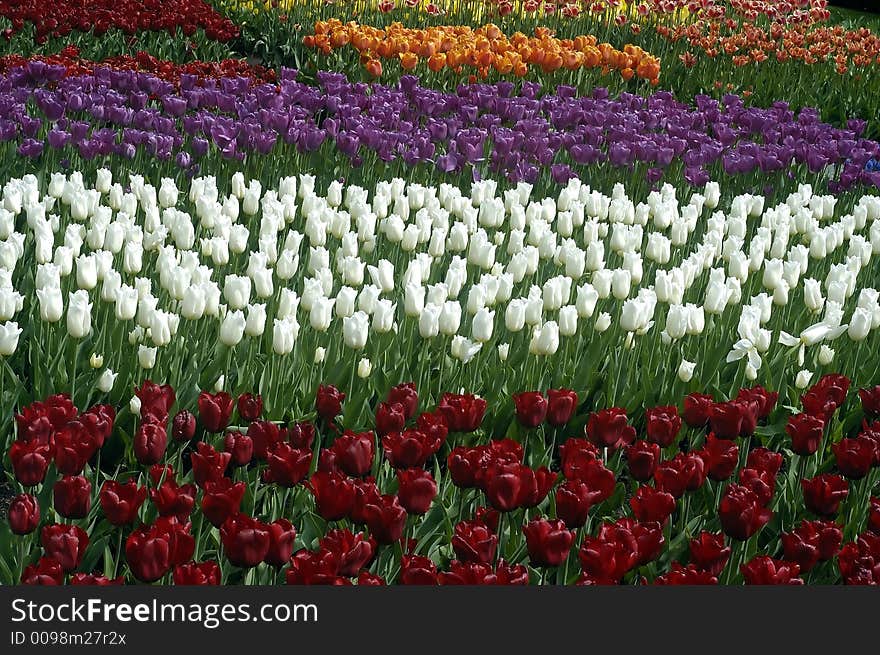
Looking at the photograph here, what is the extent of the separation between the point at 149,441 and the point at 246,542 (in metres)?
0.56

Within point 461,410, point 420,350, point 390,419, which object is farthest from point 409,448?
point 420,350

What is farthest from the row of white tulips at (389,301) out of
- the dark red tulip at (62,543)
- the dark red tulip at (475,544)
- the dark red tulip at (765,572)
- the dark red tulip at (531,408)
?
Result: the dark red tulip at (765,572)

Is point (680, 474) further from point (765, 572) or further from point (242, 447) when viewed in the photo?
point (242, 447)

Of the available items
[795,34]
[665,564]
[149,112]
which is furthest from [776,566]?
[795,34]

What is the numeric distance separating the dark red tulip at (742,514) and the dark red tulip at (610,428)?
466mm

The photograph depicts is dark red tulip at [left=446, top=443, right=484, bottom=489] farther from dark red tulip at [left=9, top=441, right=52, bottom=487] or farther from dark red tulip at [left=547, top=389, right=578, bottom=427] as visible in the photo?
dark red tulip at [left=9, top=441, right=52, bottom=487]

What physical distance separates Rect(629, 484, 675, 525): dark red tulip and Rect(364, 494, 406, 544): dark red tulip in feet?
1.81

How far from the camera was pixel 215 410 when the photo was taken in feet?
9.58

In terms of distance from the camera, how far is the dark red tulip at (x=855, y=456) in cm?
290

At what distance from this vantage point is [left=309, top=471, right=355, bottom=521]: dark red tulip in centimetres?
244

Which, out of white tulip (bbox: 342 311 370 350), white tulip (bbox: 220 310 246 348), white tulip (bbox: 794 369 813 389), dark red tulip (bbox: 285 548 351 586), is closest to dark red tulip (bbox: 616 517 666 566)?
dark red tulip (bbox: 285 548 351 586)

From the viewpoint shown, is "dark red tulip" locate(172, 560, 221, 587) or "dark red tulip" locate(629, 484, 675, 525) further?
"dark red tulip" locate(629, 484, 675, 525)

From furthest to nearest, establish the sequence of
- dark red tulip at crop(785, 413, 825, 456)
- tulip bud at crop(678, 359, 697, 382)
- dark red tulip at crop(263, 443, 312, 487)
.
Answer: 1. tulip bud at crop(678, 359, 697, 382)
2. dark red tulip at crop(785, 413, 825, 456)
3. dark red tulip at crop(263, 443, 312, 487)

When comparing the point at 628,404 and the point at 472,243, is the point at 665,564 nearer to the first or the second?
the point at 628,404
